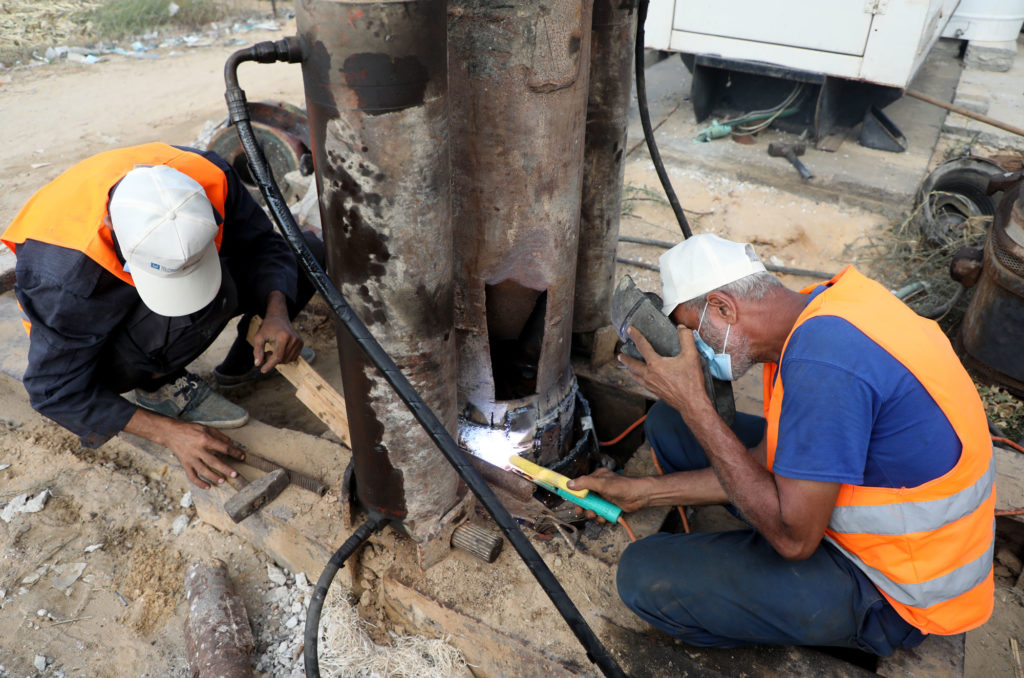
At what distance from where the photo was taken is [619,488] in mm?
2410

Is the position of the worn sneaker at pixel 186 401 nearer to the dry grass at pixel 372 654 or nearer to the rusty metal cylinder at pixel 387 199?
the dry grass at pixel 372 654

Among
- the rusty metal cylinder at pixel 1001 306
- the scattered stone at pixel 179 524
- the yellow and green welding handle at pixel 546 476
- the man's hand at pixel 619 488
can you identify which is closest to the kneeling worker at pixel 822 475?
the man's hand at pixel 619 488

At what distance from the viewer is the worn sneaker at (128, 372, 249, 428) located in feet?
10.8

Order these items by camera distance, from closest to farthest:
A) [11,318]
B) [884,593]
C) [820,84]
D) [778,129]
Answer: [884,593], [11,318], [820,84], [778,129]

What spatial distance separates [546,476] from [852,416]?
1.05 meters

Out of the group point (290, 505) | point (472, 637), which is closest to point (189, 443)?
point (290, 505)

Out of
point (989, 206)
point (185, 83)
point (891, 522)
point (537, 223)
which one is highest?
point (537, 223)

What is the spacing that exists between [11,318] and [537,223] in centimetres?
324

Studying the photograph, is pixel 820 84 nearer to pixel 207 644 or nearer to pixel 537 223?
pixel 537 223

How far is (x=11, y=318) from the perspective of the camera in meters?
3.89

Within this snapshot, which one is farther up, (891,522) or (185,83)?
(891,522)

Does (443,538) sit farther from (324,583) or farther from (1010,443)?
(1010,443)

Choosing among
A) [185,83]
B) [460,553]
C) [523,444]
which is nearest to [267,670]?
[460,553]

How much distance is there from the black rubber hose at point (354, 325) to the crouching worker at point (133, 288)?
0.92 metres
